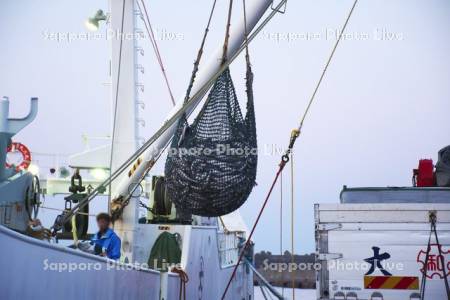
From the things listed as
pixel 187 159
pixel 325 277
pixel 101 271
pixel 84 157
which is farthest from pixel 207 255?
pixel 187 159

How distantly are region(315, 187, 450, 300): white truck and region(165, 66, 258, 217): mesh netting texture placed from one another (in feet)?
8.26

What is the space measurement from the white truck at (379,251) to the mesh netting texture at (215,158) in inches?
99.1

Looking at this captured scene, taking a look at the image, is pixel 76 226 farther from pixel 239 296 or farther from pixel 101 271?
pixel 239 296

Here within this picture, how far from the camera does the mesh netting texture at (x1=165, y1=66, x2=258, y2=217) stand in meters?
6.50

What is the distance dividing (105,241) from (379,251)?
3.51 m

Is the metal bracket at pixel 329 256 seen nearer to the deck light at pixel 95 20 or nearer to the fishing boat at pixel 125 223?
the fishing boat at pixel 125 223

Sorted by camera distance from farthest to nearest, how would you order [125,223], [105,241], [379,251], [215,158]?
[125,223] → [379,251] → [105,241] → [215,158]

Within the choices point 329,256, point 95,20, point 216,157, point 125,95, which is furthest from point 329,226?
point 95,20

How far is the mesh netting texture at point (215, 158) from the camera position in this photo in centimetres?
650

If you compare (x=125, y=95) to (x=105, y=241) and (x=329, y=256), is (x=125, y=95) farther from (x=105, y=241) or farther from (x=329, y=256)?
(x=329, y=256)

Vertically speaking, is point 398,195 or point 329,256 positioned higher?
point 398,195

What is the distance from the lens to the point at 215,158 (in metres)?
6.54

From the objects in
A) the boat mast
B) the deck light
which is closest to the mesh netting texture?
the boat mast

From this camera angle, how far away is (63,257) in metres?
6.44
